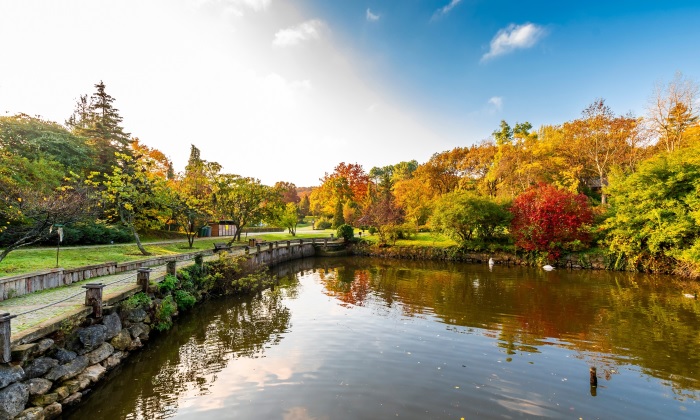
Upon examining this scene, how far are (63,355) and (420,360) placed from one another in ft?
26.4

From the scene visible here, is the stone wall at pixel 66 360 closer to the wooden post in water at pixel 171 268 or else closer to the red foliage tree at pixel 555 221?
the wooden post in water at pixel 171 268

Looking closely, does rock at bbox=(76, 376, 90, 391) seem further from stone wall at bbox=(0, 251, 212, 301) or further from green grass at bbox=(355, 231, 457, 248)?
green grass at bbox=(355, 231, 457, 248)

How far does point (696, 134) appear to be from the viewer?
23391 millimetres

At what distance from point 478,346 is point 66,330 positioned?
33.6ft

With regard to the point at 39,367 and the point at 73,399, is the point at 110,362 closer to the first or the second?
the point at 73,399

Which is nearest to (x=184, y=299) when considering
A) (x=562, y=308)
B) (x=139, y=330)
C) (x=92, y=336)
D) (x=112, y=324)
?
(x=139, y=330)

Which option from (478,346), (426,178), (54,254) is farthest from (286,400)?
(426,178)

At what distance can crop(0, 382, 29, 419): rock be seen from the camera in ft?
16.6

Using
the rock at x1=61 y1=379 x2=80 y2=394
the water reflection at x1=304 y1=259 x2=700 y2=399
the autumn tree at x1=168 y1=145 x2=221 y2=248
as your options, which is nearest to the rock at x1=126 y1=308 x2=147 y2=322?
the rock at x1=61 y1=379 x2=80 y2=394

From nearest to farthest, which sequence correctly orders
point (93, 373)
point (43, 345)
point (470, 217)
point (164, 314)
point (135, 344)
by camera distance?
point (43, 345) < point (93, 373) < point (135, 344) < point (164, 314) < point (470, 217)

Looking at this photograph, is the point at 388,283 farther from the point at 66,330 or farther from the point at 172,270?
the point at 66,330

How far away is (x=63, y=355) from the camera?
21.6 ft

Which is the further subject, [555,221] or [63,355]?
[555,221]

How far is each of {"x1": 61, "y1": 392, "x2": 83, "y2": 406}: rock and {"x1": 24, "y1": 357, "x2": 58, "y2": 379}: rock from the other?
0.67 m
